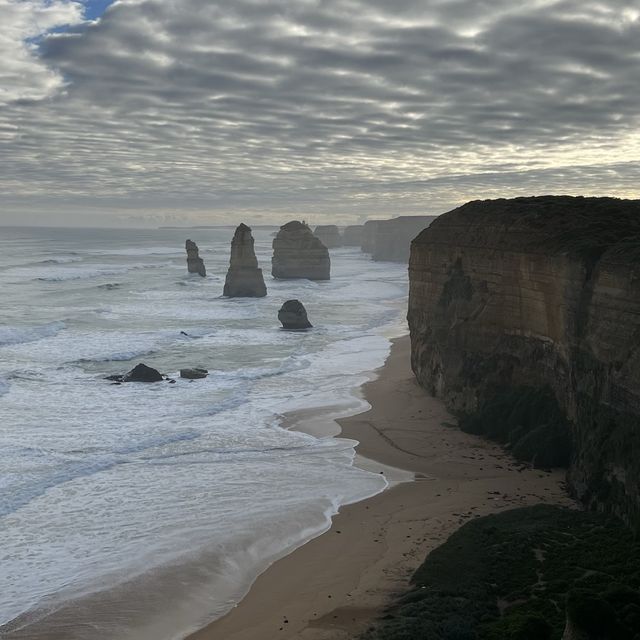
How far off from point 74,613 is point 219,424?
43.9 ft

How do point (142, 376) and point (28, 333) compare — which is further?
point (28, 333)

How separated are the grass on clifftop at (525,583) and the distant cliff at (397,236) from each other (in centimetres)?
13465

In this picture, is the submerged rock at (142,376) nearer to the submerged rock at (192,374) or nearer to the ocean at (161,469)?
the ocean at (161,469)

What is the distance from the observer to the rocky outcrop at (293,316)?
5200cm

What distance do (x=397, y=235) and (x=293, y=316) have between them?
4032 inches

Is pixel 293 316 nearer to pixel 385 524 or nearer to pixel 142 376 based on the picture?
pixel 142 376

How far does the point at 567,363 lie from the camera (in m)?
21.3

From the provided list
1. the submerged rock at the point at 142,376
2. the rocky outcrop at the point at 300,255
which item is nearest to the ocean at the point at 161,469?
the submerged rock at the point at 142,376

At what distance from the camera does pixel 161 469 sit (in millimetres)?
21750

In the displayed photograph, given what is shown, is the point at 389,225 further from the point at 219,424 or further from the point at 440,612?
the point at 440,612

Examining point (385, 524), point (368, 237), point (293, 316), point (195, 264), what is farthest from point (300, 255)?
point (368, 237)

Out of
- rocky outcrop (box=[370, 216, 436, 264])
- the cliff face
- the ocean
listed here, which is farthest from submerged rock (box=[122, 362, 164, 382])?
rocky outcrop (box=[370, 216, 436, 264])

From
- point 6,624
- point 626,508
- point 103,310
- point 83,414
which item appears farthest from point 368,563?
point 103,310

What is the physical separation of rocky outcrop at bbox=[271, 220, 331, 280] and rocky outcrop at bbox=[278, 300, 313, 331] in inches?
1761
